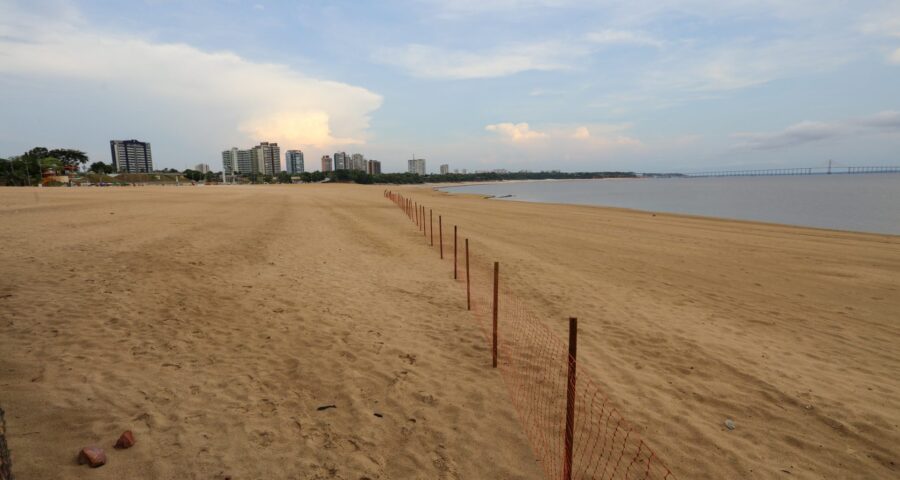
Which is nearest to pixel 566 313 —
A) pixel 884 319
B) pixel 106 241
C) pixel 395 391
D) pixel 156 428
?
pixel 395 391

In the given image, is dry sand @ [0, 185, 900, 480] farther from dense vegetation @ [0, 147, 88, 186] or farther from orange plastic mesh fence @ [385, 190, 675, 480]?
dense vegetation @ [0, 147, 88, 186]

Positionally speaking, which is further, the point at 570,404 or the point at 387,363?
the point at 387,363

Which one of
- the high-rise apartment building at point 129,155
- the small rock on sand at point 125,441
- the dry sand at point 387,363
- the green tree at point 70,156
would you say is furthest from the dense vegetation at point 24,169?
the high-rise apartment building at point 129,155

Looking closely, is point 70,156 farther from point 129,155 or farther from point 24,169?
point 129,155

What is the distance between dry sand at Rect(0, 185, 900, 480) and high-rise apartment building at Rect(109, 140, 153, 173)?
215m

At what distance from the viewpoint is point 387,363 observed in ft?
18.5

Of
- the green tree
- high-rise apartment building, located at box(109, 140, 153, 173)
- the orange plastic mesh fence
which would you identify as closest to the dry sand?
the orange plastic mesh fence

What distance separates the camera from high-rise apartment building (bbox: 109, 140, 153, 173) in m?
183

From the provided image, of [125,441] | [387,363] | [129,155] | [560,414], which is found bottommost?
[560,414]

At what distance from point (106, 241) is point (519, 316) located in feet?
39.0

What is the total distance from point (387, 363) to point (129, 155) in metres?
231

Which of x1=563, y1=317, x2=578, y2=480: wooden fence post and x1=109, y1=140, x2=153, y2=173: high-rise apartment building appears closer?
x1=563, y1=317, x2=578, y2=480: wooden fence post

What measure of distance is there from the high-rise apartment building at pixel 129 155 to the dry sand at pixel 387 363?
21525cm

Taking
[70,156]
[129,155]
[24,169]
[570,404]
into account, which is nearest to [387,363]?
[570,404]
